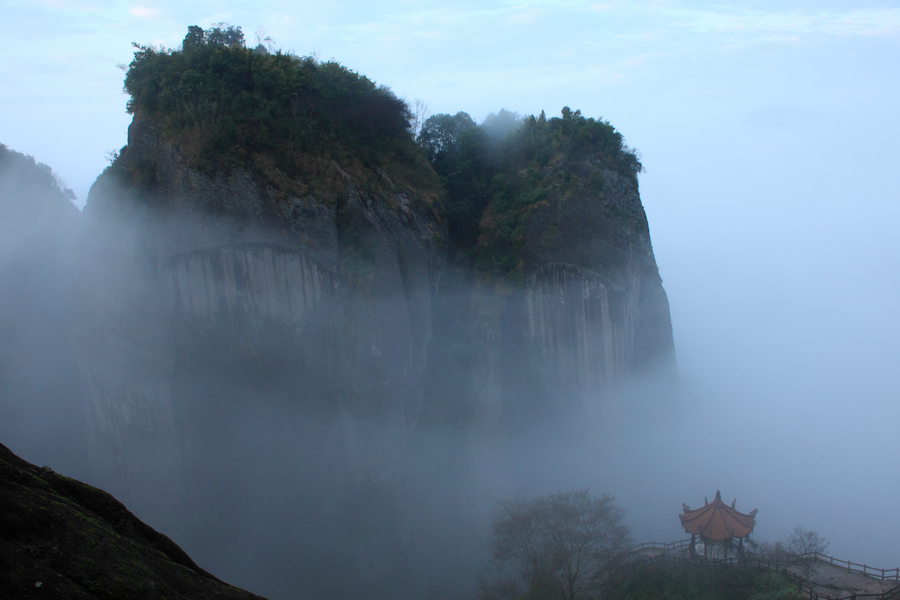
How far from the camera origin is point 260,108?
66.8 feet

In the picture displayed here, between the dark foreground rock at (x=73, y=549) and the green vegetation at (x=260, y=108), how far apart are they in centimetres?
1486

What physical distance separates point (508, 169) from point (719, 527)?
18.5 m

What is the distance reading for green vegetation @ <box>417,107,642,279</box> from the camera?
25562 millimetres

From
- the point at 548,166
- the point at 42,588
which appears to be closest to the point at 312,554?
the point at 42,588

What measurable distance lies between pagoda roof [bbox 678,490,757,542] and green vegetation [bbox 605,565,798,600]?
1159 mm

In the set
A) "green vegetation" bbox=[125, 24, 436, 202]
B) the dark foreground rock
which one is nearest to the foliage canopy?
"green vegetation" bbox=[125, 24, 436, 202]

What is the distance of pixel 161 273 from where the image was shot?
18.5 m

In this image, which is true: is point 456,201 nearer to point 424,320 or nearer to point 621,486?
point 424,320

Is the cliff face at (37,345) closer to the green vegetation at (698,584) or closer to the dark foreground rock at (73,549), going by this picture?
the dark foreground rock at (73,549)

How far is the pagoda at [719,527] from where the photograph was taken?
61.7 ft

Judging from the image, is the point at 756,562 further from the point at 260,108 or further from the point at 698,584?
the point at 260,108

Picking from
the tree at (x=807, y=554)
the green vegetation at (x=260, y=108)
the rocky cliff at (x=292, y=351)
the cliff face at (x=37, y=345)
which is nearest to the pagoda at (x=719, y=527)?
the tree at (x=807, y=554)

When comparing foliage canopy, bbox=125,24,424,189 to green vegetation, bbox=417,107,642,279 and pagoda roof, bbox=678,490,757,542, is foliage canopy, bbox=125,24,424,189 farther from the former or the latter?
pagoda roof, bbox=678,490,757,542

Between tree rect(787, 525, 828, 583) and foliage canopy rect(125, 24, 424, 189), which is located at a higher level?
foliage canopy rect(125, 24, 424, 189)
